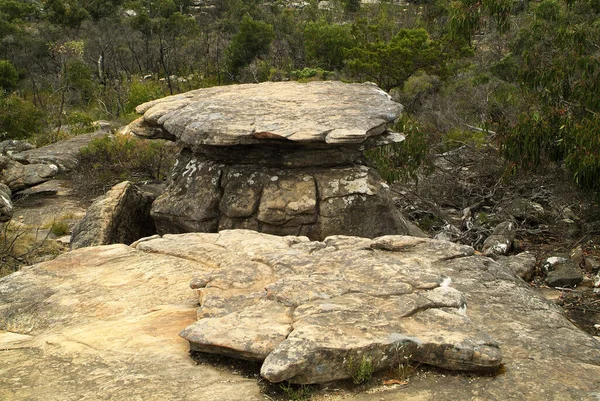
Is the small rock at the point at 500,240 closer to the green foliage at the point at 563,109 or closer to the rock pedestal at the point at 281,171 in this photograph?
the green foliage at the point at 563,109

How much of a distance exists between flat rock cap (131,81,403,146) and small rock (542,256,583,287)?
2261 mm

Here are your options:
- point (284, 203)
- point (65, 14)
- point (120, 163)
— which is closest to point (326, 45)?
point (120, 163)

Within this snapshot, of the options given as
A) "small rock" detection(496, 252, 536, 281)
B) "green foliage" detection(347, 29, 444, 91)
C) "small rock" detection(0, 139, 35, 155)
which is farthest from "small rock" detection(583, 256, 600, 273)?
"small rock" detection(0, 139, 35, 155)

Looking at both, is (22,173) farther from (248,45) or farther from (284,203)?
(248,45)

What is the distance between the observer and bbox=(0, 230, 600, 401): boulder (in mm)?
2895

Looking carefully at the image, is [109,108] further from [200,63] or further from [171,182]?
[171,182]

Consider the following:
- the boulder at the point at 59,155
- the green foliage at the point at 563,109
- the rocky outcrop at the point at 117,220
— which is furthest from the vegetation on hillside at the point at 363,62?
the rocky outcrop at the point at 117,220

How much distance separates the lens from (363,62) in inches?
642

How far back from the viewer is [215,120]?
6578 millimetres

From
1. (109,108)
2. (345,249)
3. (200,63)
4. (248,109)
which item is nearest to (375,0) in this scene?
(200,63)

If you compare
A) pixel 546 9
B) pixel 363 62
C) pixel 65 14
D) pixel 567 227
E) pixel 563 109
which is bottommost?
pixel 567 227

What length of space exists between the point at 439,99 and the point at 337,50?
6342 millimetres

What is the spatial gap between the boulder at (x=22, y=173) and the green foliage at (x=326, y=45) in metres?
11.5

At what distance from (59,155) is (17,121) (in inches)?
152
